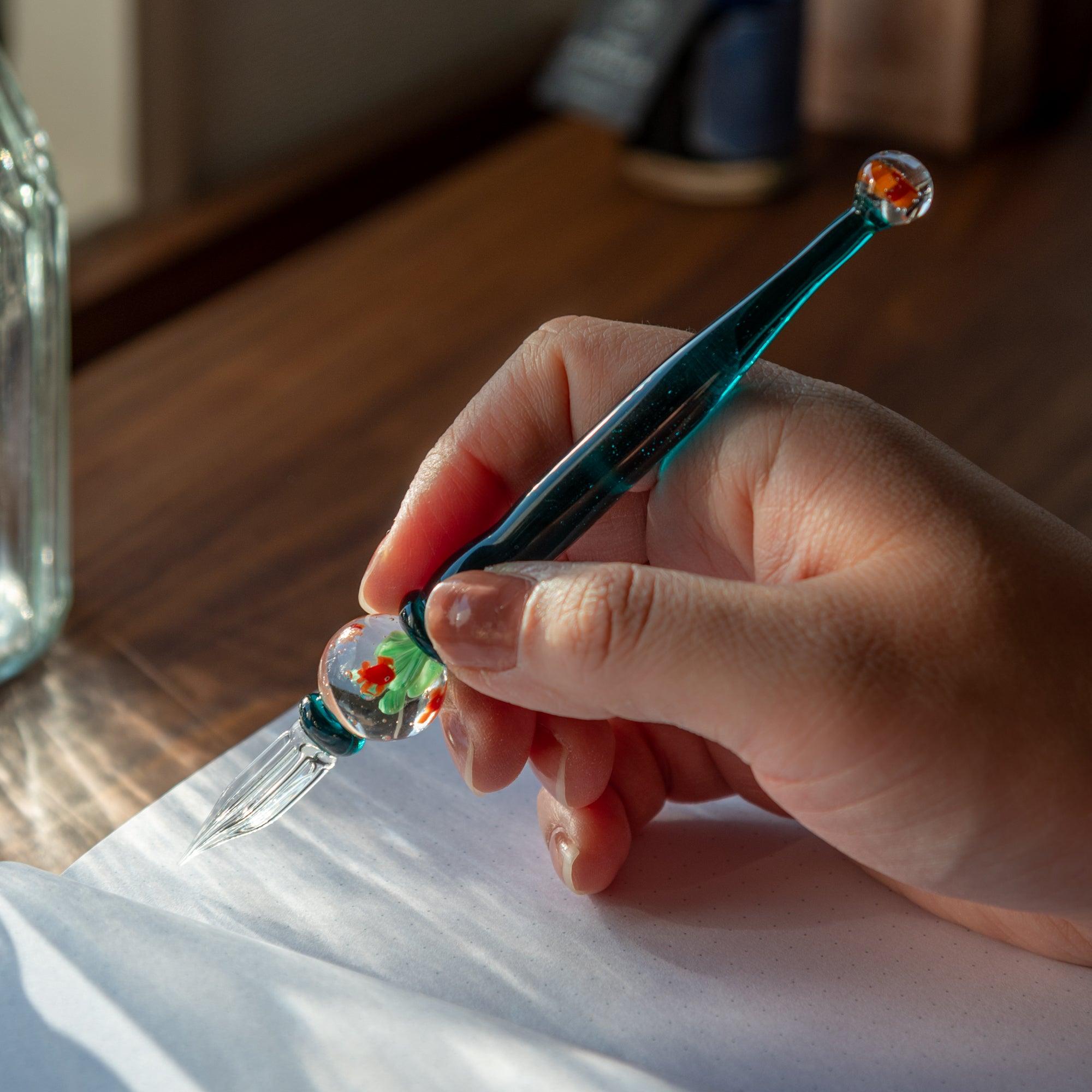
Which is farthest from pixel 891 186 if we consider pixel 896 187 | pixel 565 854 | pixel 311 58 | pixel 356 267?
pixel 311 58

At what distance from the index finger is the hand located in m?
0.05

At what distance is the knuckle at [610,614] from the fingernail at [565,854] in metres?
0.10

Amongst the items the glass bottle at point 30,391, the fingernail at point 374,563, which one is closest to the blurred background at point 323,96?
the glass bottle at point 30,391

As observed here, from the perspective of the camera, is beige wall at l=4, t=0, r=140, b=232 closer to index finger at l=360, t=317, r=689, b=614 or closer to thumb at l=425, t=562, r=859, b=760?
index finger at l=360, t=317, r=689, b=614

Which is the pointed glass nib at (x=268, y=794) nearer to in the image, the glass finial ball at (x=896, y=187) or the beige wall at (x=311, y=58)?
the glass finial ball at (x=896, y=187)

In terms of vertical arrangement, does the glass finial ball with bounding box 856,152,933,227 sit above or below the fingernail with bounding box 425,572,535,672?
above

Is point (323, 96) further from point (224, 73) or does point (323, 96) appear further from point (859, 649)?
point (859, 649)

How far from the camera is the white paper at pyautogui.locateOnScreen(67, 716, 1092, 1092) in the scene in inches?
14.4

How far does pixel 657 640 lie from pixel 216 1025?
0.15 meters

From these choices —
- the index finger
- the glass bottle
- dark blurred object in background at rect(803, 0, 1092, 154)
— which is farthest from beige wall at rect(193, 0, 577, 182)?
the index finger

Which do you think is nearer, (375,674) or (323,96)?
(375,674)

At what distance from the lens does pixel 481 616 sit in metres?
0.35

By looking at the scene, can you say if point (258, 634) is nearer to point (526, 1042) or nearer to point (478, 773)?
point (478, 773)

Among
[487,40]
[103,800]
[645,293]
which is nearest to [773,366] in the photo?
[103,800]
